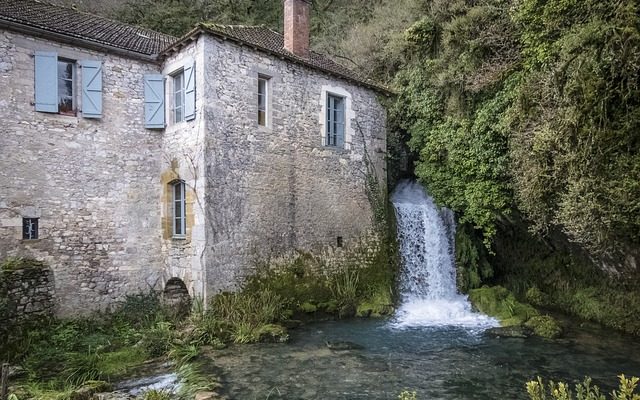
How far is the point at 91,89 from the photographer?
360 inches

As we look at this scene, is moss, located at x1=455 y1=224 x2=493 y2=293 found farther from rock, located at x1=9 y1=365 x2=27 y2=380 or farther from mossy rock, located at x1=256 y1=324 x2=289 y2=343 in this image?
rock, located at x1=9 y1=365 x2=27 y2=380

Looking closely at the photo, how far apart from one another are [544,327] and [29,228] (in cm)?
1071

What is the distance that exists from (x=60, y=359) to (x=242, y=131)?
555 centimetres

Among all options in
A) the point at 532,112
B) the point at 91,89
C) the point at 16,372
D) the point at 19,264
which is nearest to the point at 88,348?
the point at 16,372

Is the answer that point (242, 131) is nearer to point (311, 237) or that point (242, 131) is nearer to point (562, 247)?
point (311, 237)

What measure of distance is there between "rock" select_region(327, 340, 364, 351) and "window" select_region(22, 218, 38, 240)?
6269 millimetres

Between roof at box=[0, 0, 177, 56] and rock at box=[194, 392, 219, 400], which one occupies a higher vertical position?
roof at box=[0, 0, 177, 56]

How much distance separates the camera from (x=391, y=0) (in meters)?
16.9

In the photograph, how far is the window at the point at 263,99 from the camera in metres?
10.1

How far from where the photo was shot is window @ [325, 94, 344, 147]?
11.6m

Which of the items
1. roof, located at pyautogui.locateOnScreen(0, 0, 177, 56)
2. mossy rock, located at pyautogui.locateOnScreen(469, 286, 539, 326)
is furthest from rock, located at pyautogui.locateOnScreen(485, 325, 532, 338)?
roof, located at pyautogui.locateOnScreen(0, 0, 177, 56)

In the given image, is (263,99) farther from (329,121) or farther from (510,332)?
(510,332)

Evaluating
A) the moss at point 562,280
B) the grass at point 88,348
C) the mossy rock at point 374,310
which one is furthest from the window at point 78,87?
the moss at point 562,280

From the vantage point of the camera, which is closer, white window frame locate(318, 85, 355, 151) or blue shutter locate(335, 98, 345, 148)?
white window frame locate(318, 85, 355, 151)
